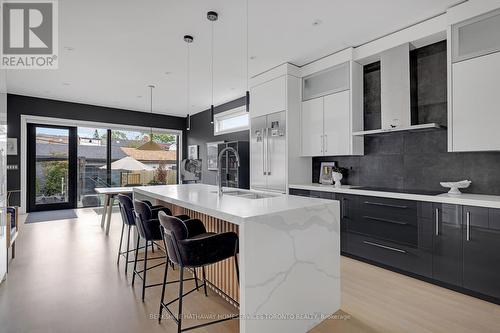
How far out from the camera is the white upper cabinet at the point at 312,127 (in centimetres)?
413

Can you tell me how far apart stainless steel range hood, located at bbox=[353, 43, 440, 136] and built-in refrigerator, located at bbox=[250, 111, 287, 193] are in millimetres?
1446

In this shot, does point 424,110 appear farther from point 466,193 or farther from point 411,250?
point 411,250

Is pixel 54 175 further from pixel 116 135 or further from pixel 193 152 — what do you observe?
pixel 193 152

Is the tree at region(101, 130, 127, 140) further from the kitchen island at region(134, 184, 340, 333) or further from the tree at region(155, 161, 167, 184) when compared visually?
the kitchen island at region(134, 184, 340, 333)

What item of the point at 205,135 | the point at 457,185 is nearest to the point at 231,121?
the point at 205,135

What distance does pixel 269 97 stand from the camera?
457 cm

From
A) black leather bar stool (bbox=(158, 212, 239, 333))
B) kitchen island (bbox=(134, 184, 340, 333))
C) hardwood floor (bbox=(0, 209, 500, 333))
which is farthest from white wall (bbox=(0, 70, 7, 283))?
black leather bar stool (bbox=(158, 212, 239, 333))

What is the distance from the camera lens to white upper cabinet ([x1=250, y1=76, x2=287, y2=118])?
4.33 meters

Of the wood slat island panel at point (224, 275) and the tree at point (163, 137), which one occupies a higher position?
the tree at point (163, 137)

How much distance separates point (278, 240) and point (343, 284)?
1436 mm

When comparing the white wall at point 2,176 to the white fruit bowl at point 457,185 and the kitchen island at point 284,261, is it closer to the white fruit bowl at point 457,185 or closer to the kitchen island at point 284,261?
the kitchen island at point 284,261

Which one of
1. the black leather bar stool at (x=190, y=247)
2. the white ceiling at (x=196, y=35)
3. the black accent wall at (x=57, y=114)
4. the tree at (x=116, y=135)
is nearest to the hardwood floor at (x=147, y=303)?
the black leather bar stool at (x=190, y=247)

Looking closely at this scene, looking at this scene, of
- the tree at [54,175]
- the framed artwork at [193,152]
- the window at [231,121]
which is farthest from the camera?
the framed artwork at [193,152]

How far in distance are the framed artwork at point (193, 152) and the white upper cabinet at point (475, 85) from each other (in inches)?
247
